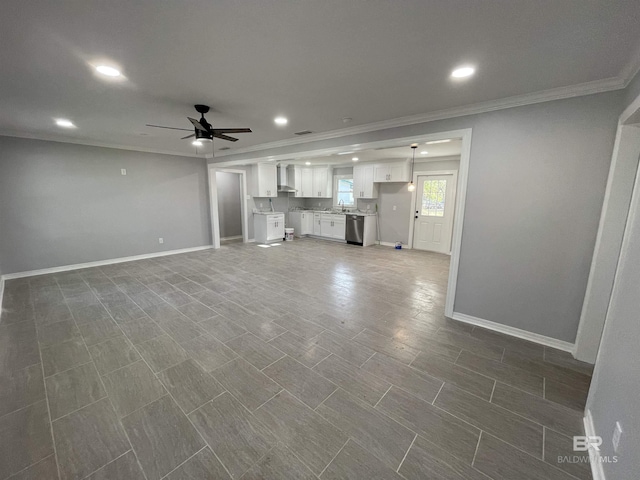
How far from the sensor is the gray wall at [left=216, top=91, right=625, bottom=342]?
227 cm

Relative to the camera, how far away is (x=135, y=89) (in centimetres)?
242

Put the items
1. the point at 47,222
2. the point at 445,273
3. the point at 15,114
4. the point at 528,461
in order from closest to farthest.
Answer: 1. the point at 528,461
2. the point at 15,114
3. the point at 47,222
4. the point at 445,273

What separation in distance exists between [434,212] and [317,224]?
3.61 meters

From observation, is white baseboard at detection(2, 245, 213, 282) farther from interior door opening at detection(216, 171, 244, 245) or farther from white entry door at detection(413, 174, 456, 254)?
white entry door at detection(413, 174, 456, 254)

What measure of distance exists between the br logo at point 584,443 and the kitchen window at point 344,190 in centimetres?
706

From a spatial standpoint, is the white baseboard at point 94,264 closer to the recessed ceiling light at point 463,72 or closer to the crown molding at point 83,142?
the crown molding at point 83,142

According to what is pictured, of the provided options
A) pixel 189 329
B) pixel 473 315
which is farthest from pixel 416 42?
pixel 189 329

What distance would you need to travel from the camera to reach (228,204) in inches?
323

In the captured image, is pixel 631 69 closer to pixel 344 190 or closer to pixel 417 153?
pixel 417 153

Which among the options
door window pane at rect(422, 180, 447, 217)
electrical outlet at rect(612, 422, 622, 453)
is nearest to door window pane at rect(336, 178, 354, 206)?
door window pane at rect(422, 180, 447, 217)

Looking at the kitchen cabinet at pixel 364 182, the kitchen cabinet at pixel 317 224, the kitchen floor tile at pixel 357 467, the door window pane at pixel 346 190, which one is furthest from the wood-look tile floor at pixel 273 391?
the door window pane at pixel 346 190

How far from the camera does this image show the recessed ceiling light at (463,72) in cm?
198

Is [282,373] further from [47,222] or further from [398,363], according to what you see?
[47,222]

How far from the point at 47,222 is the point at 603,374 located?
7.49m
